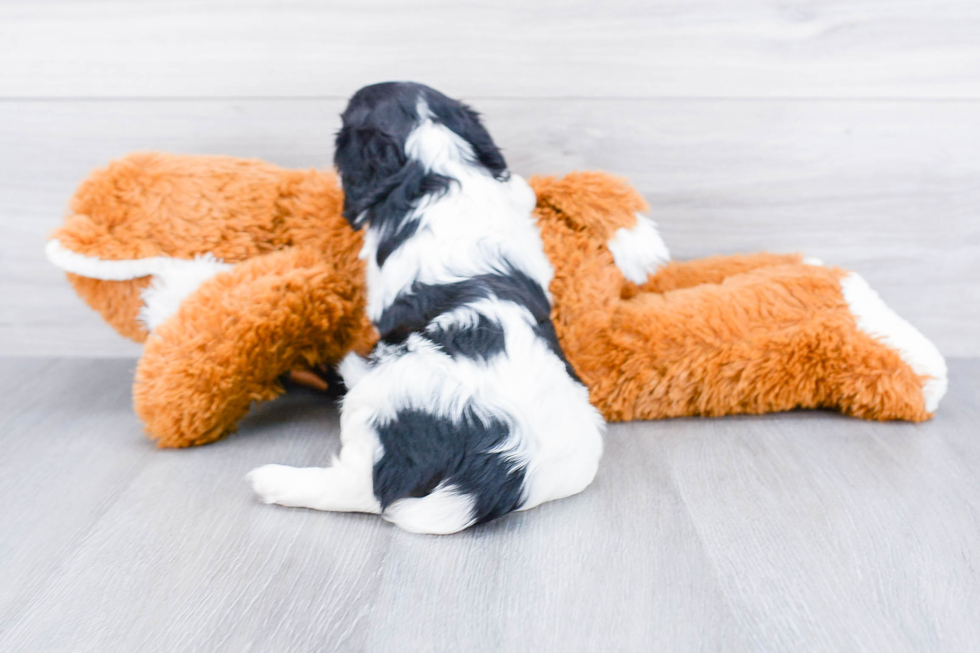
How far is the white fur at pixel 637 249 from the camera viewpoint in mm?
1210

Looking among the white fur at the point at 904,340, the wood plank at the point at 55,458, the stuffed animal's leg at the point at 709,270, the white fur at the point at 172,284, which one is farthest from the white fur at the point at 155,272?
the white fur at the point at 904,340

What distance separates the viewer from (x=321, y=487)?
932 mm

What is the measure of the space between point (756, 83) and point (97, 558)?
51.2 inches

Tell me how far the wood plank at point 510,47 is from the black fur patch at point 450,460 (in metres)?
0.77

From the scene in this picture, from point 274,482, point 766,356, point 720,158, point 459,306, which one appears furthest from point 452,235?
point 720,158

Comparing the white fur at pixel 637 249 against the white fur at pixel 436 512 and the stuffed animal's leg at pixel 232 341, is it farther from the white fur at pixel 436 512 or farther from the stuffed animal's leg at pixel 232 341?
the white fur at pixel 436 512

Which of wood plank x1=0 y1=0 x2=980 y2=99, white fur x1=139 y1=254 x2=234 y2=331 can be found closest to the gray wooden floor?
white fur x1=139 y1=254 x2=234 y2=331

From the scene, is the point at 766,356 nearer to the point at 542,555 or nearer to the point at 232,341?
the point at 542,555

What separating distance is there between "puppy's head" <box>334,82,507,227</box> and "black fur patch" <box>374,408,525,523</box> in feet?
1.15

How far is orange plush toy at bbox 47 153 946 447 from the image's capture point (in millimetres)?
A: 1165

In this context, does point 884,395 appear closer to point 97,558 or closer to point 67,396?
point 97,558

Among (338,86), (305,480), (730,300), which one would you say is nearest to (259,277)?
(305,480)

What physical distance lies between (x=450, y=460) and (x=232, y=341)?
0.42 metres

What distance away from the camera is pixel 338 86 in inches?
55.4
